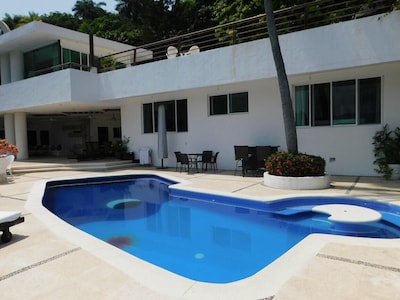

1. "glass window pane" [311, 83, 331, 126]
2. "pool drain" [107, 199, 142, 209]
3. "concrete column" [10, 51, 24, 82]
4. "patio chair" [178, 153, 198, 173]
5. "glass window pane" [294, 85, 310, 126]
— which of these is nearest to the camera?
"pool drain" [107, 199, 142, 209]

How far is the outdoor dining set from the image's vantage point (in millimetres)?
12203

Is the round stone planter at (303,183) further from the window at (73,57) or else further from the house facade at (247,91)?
the window at (73,57)

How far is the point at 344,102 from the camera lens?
10086 millimetres

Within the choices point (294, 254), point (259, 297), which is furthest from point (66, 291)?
point (294, 254)

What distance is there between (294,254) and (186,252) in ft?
6.27

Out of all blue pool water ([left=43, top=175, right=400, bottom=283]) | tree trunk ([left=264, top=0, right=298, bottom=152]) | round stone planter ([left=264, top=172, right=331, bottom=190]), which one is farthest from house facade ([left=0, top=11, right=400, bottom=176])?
blue pool water ([left=43, top=175, right=400, bottom=283])

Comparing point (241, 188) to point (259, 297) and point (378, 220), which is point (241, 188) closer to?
point (378, 220)

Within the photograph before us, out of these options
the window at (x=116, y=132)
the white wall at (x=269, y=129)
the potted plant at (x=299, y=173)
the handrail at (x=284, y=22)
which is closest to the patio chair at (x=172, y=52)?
the handrail at (x=284, y=22)

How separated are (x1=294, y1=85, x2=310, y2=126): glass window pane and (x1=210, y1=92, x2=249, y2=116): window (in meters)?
1.97

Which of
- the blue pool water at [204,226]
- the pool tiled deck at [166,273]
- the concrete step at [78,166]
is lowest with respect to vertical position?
the blue pool water at [204,226]

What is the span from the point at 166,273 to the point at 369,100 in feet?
29.4

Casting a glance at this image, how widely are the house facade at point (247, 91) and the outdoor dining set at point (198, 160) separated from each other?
410mm

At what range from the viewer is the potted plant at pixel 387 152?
8.89 m

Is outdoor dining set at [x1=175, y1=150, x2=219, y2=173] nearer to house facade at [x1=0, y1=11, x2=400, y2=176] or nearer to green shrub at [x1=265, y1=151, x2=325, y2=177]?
house facade at [x1=0, y1=11, x2=400, y2=176]
